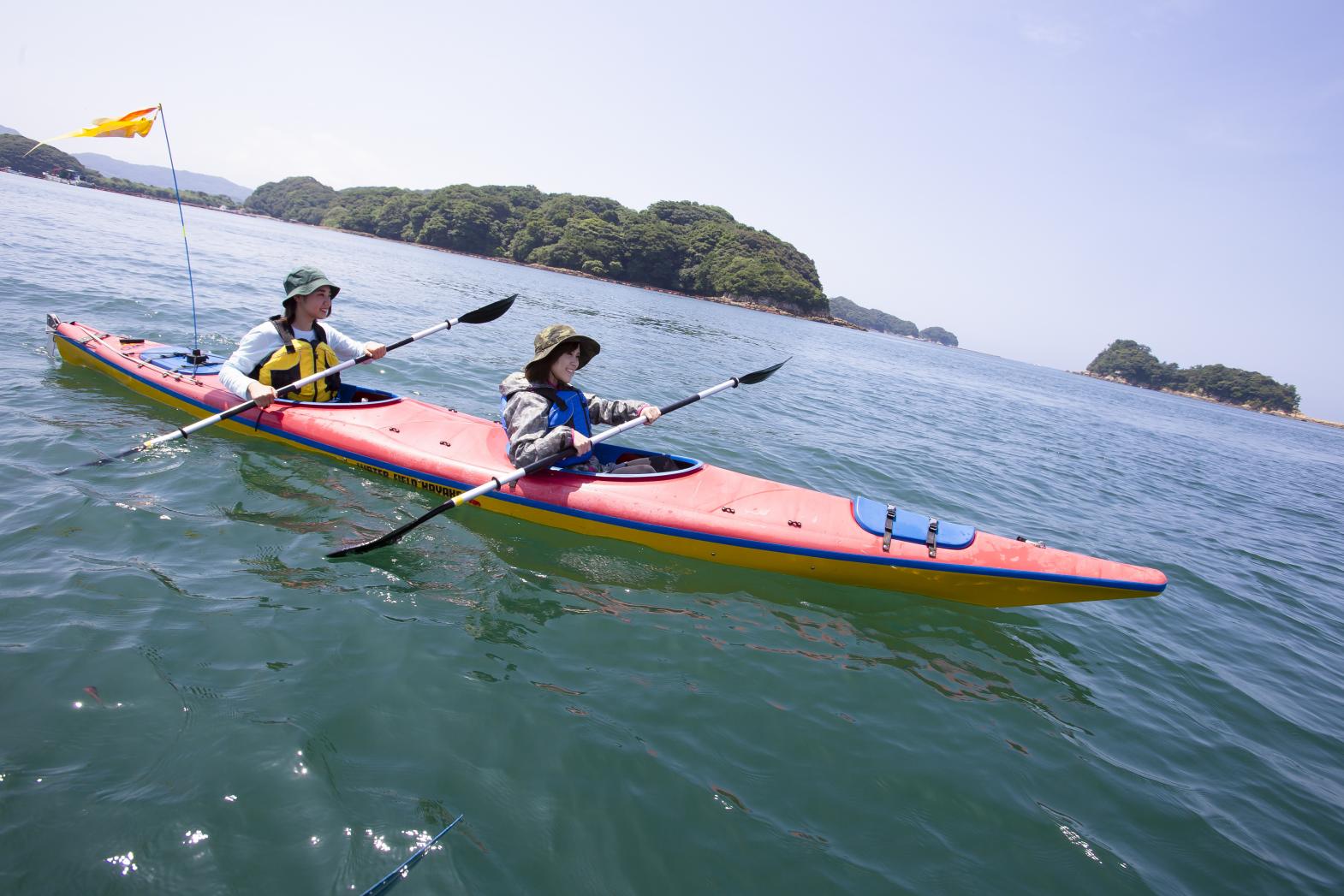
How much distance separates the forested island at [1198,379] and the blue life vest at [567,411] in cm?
11558

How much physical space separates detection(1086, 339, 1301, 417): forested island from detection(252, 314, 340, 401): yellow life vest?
4610 inches

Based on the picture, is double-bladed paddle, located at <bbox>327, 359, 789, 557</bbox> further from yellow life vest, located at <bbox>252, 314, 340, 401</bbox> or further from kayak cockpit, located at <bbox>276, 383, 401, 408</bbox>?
yellow life vest, located at <bbox>252, 314, 340, 401</bbox>

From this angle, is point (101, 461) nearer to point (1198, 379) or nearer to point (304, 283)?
point (304, 283)

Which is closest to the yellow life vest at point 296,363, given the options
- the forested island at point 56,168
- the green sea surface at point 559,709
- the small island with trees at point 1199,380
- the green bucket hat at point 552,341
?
the green sea surface at point 559,709

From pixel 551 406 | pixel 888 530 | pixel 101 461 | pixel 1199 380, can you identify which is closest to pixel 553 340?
pixel 551 406

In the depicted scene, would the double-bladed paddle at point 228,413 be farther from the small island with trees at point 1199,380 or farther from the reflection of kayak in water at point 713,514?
the small island with trees at point 1199,380

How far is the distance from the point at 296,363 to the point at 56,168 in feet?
384

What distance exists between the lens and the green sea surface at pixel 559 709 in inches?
101

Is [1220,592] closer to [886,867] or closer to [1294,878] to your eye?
[1294,878]

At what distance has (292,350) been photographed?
20.0 ft

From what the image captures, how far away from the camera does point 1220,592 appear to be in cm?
718

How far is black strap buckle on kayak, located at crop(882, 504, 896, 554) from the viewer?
4859mm

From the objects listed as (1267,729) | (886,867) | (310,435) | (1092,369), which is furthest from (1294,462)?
(1092,369)

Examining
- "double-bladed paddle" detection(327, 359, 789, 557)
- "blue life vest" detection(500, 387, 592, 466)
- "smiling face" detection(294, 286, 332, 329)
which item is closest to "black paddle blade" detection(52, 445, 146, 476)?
"smiling face" detection(294, 286, 332, 329)
